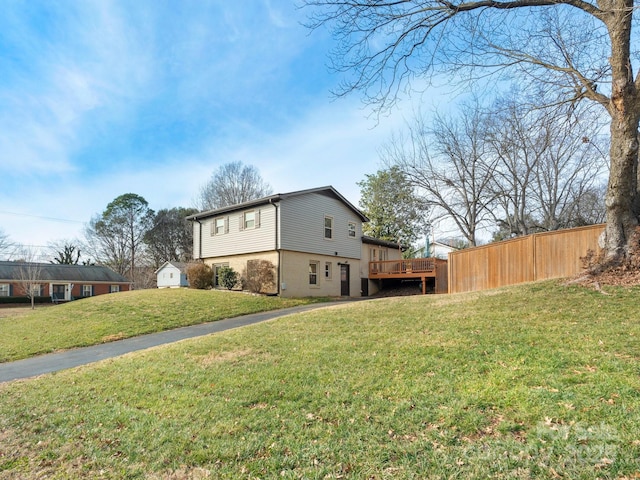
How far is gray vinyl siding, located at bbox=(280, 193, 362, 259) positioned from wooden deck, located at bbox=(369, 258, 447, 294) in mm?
2085

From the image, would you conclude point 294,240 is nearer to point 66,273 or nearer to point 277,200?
point 277,200

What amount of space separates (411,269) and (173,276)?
22.6 m

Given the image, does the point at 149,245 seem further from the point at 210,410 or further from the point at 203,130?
the point at 210,410

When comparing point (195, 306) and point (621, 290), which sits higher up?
point (621, 290)

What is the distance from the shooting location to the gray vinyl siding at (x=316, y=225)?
1952cm

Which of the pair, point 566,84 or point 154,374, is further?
point 566,84

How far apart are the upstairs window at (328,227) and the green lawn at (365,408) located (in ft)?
49.6

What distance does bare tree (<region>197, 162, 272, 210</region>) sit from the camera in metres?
38.0

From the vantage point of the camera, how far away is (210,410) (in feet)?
13.9

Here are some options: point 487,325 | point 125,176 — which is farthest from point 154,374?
point 125,176

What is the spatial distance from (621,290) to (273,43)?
9.93 m

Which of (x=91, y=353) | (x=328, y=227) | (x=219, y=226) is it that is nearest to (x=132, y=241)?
(x=219, y=226)

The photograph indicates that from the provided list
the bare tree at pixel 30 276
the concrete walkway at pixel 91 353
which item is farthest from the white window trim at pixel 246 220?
the bare tree at pixel 30 276

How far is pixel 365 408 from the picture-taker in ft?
12.9
